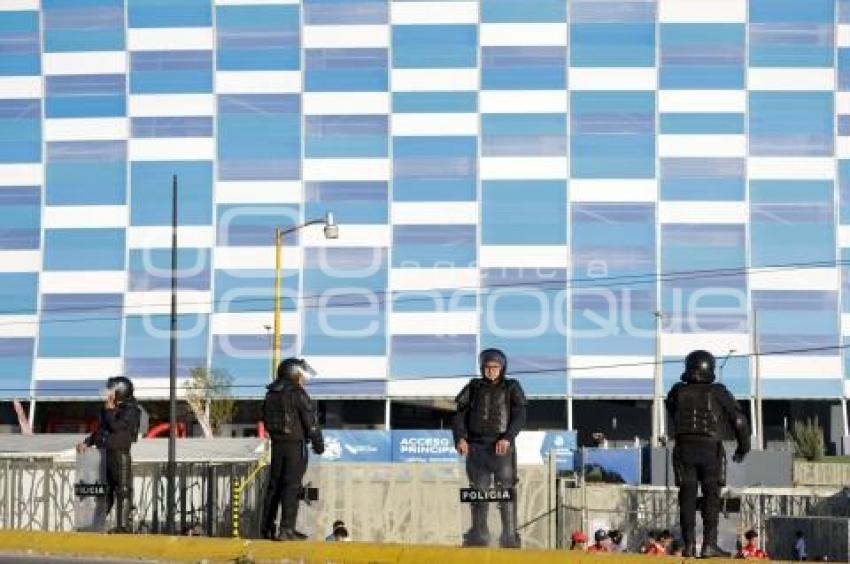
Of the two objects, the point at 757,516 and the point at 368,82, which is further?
the point at 368,82

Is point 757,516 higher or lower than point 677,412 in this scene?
lower

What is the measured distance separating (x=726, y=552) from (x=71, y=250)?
58892 mm

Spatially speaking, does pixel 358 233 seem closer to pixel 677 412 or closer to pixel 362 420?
pixel 362 420

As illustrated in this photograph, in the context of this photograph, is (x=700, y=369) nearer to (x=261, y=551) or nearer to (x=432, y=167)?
(x=261, y=551)

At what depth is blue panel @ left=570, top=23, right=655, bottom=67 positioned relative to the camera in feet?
219

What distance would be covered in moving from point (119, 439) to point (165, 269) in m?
53.0

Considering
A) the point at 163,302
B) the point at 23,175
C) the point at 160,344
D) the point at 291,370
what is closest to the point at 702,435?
the point at 291,370

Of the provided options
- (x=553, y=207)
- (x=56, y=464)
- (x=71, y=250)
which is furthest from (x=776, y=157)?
(x=56, y=464)

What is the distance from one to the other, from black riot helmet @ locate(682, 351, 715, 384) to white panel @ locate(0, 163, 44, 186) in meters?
60.2

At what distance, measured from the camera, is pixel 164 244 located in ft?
221

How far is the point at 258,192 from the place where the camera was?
220ft

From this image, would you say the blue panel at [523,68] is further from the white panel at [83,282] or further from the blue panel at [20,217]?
the blue panel at [20,217]

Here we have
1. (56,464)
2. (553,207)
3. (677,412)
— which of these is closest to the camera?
(677,412)

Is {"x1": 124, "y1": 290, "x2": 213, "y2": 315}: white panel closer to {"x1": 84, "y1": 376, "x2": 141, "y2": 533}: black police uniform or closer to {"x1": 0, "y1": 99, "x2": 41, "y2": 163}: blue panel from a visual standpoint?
{"x1": 0, "y1": 99, "x2": 41, "y2": 163}: blue panel
